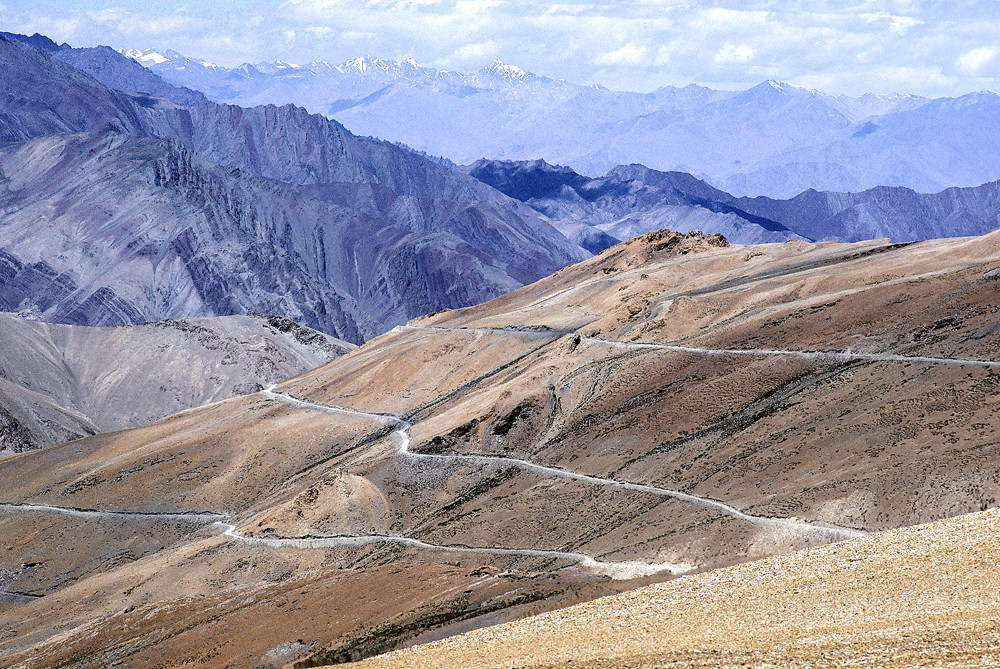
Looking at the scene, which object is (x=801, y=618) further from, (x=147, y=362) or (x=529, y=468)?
(x=147, y=362)

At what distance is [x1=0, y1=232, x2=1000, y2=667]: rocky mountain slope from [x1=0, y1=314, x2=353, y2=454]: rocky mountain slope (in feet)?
96.4

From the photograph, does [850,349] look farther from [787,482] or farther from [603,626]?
[603,626]

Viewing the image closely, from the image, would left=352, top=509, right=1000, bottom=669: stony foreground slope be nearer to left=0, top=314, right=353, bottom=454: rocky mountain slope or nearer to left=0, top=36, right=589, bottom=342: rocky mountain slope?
left=0, top=314, right=353, bottom=454: rocky mountain slope

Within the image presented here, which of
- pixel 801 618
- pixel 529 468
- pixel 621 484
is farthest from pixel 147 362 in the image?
pixel 801 618

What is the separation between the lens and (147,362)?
96875 millimetres

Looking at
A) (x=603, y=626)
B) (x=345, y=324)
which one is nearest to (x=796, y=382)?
(x=603, y=626)

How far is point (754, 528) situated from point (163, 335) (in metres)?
76.8

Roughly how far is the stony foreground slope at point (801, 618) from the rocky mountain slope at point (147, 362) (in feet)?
233

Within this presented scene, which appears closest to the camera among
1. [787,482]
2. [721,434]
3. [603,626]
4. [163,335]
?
[603,626]

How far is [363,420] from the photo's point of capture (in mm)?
55344

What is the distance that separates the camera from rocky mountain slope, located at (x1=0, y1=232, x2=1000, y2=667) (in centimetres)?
3238

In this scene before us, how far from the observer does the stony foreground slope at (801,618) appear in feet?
56.7

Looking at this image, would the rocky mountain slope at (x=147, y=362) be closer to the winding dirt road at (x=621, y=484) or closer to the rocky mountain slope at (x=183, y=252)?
the rocky mountain slope at (x=183, y=252)

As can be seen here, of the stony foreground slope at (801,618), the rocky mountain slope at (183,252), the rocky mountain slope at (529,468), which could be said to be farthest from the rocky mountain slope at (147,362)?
the stony foreground slope at (801,618)
